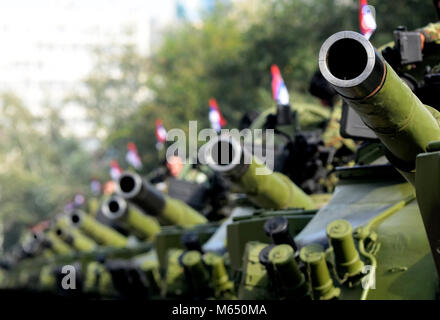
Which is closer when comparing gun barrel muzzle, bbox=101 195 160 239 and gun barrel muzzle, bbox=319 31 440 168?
gun barrel muzzle, bbox=319 31 440 168

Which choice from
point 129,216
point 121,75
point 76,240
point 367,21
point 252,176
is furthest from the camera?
point 121,75

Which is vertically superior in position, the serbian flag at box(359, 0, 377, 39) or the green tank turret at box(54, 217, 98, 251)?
the serbian flag at box(359, 0, 377, 39)

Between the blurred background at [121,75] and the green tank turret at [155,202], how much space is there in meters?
9.87

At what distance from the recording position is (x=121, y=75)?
4497 centimetres

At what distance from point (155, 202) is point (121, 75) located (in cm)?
3586

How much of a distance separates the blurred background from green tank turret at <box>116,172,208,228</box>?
388 inches

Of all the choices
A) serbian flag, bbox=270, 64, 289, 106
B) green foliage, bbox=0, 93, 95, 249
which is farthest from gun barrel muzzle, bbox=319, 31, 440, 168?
green foliage, bbox=0, 93, 95, 249

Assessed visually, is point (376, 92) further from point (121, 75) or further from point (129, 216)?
point (121, 75)

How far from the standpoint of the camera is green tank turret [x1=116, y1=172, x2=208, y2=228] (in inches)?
354

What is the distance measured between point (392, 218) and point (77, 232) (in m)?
14.2

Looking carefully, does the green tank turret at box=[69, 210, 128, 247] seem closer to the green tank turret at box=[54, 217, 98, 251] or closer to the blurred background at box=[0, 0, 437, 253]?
the green tank turret at box=[54, 217, 98, 251]

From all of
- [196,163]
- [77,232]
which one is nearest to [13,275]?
[77,232]

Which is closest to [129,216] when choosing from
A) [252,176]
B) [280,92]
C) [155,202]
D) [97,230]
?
[155,202]
